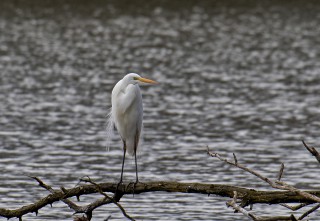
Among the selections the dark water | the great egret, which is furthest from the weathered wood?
the dark water

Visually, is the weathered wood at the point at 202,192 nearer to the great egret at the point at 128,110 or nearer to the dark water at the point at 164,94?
the great egret at the point at 128,110

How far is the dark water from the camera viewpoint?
17.4 metres

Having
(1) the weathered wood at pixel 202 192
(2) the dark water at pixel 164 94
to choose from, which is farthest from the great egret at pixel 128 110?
(2) the dark water at pixel 164 94

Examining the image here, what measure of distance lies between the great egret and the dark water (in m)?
1.41

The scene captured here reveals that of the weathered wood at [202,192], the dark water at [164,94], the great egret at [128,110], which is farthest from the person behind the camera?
the dark water at [164,94]

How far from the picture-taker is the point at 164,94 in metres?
27.2

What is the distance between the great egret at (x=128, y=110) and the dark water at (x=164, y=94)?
1.41 meters

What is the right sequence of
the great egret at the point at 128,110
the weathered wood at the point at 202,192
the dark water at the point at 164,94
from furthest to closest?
the dark water at the point at 164,94, the great egret at the point at 128,110, the weathered wood at the point at 202,192

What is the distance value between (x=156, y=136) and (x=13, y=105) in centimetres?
538

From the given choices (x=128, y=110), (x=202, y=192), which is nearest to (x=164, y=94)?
(x=128, y=110)

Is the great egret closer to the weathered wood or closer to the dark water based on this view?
the weathered wood

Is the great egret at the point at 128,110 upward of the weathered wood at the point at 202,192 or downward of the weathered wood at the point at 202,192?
upward

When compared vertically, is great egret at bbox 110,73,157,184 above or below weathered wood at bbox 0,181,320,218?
above

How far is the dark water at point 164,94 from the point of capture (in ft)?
57.1
